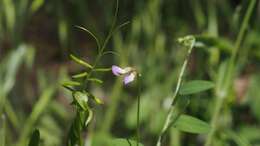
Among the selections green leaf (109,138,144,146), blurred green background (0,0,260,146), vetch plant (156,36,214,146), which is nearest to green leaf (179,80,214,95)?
vetch plant (156,36,214,146)

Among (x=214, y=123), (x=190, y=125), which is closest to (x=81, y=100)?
(x=190, y=125)

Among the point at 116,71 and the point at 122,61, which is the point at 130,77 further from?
the point at 122,61

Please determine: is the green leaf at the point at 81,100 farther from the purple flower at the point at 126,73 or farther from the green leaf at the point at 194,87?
the green leaf at the point at 194,87

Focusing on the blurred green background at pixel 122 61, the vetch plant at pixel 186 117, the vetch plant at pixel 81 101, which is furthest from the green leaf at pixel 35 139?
the blurred green background at pixel 122 61

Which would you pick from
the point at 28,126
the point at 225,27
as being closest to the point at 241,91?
the point at 225,27

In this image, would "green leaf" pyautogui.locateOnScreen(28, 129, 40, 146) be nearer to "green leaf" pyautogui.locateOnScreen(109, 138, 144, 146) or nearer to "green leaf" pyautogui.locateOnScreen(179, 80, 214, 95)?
"green leaf" pyautogui.locateOnScreen(109, 138, 144, 146)
